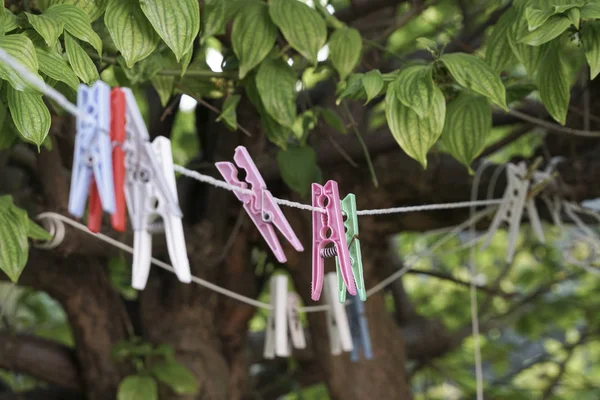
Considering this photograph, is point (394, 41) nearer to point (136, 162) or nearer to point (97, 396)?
point (97, 396)

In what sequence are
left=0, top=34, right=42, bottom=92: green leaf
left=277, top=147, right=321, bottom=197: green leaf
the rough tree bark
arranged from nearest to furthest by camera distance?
left=0, top=34, right=42, bottom=92: green leaf < left=277, top=147, right=321, bottom=197: green leaf < the rough tree bark

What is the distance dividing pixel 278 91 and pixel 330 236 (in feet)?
1.04

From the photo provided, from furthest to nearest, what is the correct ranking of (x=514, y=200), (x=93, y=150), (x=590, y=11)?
(x=514, y=200) → (x=590, y=11) → (x=93, y=150)

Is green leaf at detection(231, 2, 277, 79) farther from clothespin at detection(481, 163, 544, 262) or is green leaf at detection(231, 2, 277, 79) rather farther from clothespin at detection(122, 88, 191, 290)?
clothespin at detection(481, 163, 544, 262)

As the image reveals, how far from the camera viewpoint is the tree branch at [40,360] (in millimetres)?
1578

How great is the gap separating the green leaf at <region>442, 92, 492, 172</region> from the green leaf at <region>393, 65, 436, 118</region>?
15 cm

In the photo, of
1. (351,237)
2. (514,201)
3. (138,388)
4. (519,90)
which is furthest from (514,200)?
(138,388)

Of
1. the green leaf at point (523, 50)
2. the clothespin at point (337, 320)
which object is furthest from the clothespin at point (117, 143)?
the clothespin at point (337, 320)

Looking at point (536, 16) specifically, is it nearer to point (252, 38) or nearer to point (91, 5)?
point (252, 38)

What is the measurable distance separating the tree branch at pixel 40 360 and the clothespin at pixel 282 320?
0.52 metres

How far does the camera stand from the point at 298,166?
3.92 feet

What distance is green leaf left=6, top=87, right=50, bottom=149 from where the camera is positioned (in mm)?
755

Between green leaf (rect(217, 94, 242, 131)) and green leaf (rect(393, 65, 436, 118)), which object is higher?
green leaf (rect(217, 94, 242, 131))

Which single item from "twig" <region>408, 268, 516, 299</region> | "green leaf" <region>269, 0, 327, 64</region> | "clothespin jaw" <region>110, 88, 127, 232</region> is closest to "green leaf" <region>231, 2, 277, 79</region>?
"green leaf" <region>269, 0, 327, 64</region>
